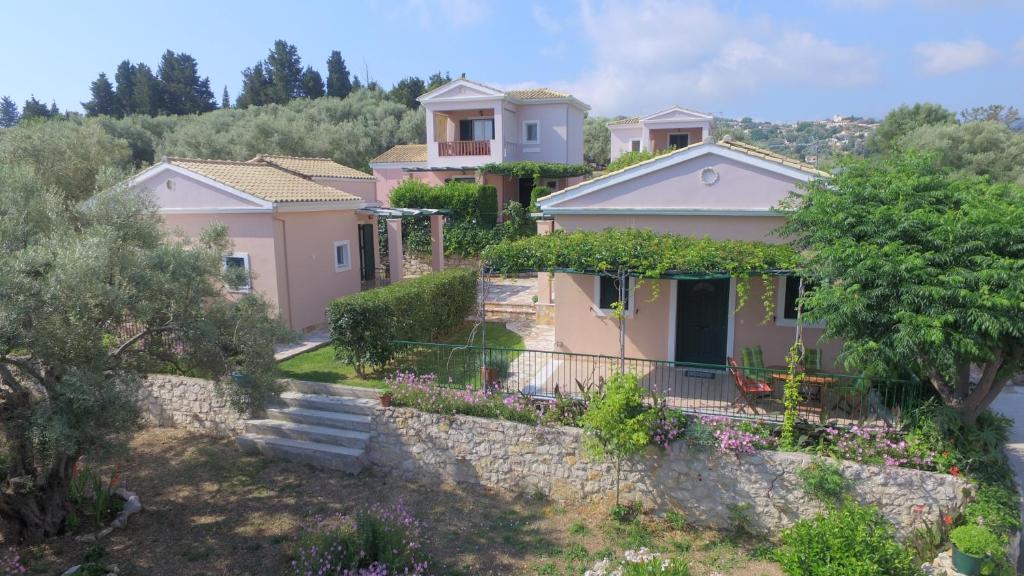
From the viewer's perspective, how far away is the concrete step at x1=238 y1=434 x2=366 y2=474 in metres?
11.6

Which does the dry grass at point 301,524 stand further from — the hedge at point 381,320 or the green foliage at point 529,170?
the green foliage at point 529,170

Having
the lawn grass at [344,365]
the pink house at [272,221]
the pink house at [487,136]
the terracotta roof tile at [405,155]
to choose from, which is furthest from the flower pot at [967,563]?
the terracotta roof tile at [405,155]

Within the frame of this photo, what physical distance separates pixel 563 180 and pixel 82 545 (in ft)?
96.3

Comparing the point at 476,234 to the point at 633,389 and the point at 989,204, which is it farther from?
the point at 989,204

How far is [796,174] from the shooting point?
39.1 feet

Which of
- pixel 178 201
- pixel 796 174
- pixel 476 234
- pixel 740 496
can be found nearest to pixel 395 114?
pixel 476 234

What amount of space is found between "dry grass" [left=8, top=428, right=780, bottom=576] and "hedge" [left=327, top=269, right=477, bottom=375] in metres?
2.86

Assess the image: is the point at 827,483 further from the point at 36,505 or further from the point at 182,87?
the point at 182,87

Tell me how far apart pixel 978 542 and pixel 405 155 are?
3304 centimetres

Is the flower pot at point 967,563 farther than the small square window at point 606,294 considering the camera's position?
No

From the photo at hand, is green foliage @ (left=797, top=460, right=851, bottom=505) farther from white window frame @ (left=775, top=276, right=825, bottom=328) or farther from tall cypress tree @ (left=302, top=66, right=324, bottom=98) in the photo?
tall cypress tree @ (left=302, top=66, right=324, bottom=98)

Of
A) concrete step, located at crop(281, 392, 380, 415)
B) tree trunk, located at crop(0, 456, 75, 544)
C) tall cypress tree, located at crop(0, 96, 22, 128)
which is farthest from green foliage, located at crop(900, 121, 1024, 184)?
tall cypress tree, located at crop(0, 96, 22, 128)

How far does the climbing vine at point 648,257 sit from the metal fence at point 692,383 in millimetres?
1601

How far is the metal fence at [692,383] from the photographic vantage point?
994 centimetres
